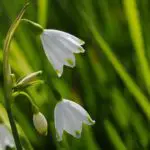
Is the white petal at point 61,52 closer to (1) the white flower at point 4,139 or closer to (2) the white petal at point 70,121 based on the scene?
(2) the white petal at point 70,121

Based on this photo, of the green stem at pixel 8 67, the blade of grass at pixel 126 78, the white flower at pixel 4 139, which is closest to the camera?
the green stem at pixel 8 67

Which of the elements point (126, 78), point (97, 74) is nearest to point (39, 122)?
point (126, 78)

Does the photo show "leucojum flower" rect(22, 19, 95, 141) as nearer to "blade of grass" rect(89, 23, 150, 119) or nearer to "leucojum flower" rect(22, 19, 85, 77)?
"leucojum flower" rect(22, 19, 85, 77)

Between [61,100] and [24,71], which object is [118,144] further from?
[61,100]

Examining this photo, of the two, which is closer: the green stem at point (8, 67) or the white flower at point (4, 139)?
the green stem at point (8, 67)

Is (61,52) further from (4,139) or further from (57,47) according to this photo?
(4,139)

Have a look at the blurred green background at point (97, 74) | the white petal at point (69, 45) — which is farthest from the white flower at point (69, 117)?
the blurred green background at point (97, 74)

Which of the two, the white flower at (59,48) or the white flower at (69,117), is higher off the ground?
the white flower at (59,48)

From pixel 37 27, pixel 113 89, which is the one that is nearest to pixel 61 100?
pixel 37 27
